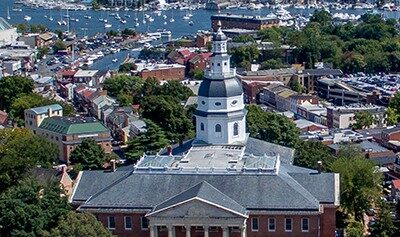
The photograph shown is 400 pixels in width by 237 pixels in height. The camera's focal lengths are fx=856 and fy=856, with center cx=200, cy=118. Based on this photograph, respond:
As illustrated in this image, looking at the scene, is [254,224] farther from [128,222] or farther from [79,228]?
[79,228]

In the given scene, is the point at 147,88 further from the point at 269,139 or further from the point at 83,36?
the point at 83,36

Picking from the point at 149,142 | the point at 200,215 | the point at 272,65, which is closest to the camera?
the point at 200,215

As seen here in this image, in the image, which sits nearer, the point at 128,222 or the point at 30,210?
the point at 30,210

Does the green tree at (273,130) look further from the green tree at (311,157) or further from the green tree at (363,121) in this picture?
the green tree at (363,121)

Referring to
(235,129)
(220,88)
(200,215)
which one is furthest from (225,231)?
(220,88)

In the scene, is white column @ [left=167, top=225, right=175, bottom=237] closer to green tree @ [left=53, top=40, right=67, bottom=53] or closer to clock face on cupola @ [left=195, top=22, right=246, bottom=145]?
clock face on cupola @ [left=195, top=22, right=246, bottom=145]

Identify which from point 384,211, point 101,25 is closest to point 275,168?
point 384,211

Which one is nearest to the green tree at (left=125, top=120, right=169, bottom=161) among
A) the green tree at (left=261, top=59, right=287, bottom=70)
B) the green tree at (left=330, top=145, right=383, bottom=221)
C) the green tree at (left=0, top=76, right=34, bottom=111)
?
the green tree at (left=330, top=145, right=383, bottom=221)
